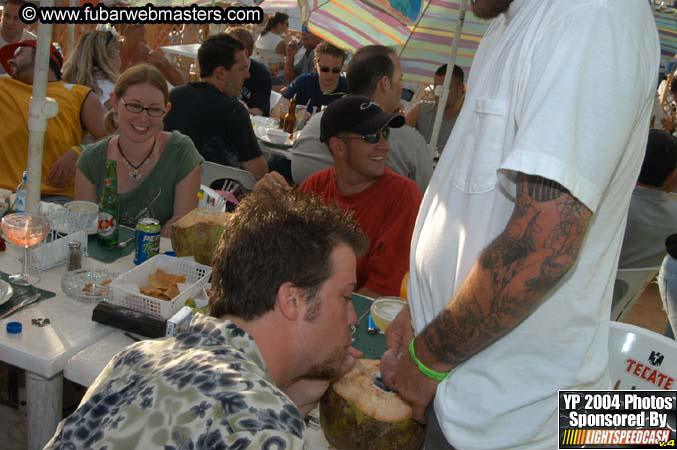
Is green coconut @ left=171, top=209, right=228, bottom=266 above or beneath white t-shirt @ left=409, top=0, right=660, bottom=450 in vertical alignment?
beneath

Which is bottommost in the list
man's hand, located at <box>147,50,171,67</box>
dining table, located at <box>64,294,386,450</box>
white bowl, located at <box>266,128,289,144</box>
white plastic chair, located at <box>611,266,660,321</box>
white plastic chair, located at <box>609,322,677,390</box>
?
white bowl, located at <box>266,128,289,144</box>

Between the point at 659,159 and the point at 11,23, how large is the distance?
219 inches

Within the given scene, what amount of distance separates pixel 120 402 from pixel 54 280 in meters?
1.39

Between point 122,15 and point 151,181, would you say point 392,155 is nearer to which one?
point 151,181

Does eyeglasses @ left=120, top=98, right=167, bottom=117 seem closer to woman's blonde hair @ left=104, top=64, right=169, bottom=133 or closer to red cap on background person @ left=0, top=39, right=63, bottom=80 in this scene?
woman's blonde hair @ left=104, top=64, right=169, bottom=133

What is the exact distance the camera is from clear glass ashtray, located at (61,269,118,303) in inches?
84.0

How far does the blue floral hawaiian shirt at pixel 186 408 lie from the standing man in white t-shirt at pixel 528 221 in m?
0.46

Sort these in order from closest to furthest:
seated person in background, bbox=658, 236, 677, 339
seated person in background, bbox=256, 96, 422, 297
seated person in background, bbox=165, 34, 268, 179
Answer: seated person in background, bbox=256, 96, 422, 297, seated person in background, bbox=658, 236, 677, 339, seated person in background, bbox=165, 34, 268, 179

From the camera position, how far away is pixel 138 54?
6121 mm

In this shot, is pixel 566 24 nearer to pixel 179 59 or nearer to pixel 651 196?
pixel 651 196

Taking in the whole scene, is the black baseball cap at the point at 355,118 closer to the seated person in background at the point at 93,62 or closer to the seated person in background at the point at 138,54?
the seated person in background at the point at 93,62

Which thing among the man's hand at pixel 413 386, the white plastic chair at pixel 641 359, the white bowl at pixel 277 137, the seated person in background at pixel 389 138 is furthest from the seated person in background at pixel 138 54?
the man's hand at pixel 413 386

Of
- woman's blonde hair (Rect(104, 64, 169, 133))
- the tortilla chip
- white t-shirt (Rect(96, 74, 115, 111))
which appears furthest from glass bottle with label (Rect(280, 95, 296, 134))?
the tortilla chip

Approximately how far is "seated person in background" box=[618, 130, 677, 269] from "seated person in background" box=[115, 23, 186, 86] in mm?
4349
